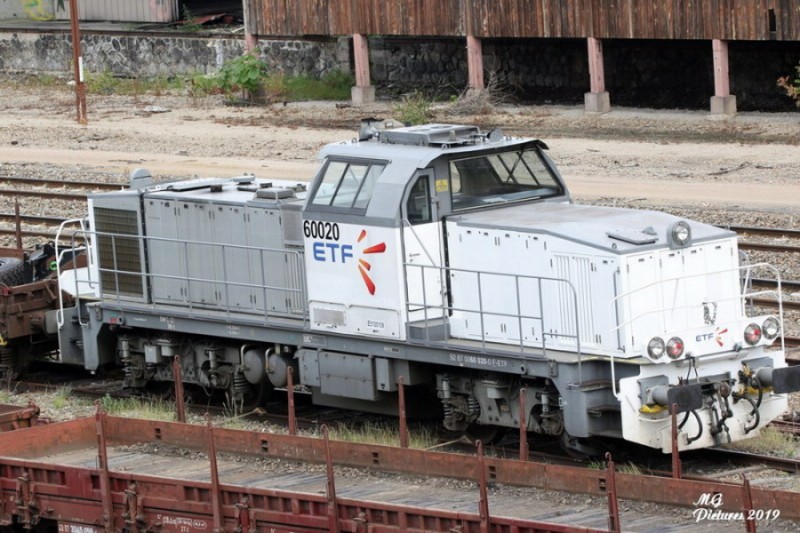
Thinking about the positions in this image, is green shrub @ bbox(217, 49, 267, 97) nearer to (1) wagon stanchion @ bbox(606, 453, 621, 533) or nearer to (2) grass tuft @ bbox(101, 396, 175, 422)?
(2) grass tuft @ bbox(101, 396, 175, 422)

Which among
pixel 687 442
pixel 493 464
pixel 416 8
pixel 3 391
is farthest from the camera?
pixel 416 8

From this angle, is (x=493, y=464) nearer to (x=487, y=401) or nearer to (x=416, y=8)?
(x=487, y=401)

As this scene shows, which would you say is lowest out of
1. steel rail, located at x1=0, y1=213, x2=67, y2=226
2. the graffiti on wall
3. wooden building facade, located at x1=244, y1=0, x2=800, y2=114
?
steel rail, located at x1=0, y1=213, x2=67, y2=226

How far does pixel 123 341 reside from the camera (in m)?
18.5

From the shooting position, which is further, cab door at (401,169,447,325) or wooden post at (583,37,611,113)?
wooden post at (583,37,611,113)

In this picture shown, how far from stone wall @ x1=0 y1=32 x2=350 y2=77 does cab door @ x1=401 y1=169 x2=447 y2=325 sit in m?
34.3

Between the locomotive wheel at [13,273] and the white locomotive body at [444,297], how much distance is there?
1652 mm

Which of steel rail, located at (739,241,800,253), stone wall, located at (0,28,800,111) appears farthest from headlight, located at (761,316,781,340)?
stone wall, located at (0,28,800,111)

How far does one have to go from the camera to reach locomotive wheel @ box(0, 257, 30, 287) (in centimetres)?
2014

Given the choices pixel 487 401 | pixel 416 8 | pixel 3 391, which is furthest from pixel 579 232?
pixel 416 8

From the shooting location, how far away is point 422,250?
50.6 ft

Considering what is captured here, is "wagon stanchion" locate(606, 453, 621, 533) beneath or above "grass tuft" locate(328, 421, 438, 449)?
above

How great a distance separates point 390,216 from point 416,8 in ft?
94.4

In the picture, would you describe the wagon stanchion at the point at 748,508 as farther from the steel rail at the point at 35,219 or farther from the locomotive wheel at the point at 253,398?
the steel rail at the point at 35,219
